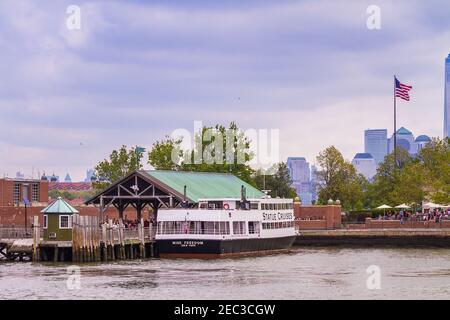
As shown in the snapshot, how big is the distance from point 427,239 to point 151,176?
30.8 meters

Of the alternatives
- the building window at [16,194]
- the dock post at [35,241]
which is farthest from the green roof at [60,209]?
the building window at [16,194]

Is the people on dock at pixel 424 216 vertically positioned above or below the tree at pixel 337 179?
below

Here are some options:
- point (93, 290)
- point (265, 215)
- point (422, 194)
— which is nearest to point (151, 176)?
point (265, 215)

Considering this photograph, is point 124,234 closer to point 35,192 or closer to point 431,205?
point 35,192

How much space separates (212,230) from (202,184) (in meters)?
16.8

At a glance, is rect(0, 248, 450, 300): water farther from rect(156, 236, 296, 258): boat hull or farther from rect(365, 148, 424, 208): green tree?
rect(365, 148, 424, 208): green tree

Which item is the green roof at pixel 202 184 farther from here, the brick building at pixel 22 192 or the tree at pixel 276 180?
the tree at pixel 276 180

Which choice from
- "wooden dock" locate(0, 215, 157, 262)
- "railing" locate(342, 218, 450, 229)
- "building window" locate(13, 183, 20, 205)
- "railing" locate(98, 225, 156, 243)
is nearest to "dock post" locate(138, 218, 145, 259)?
"wooden dock" locate(0, 215, 157, 262)

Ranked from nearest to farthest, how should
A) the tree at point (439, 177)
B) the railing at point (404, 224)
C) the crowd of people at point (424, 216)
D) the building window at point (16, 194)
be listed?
1. the railing at point (404, 224)
2. the tree at point (439, 177)
3. the crowd of people at point (424, 216)
4. the building window at point (16, 194)

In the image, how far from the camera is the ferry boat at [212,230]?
85.4 m

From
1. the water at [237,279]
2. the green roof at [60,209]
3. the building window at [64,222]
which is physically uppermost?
the green roof at [60,209]

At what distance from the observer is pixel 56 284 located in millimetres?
63062

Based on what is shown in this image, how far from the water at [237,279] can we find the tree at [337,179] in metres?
57.9

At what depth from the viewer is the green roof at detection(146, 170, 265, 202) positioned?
97.4 metres
